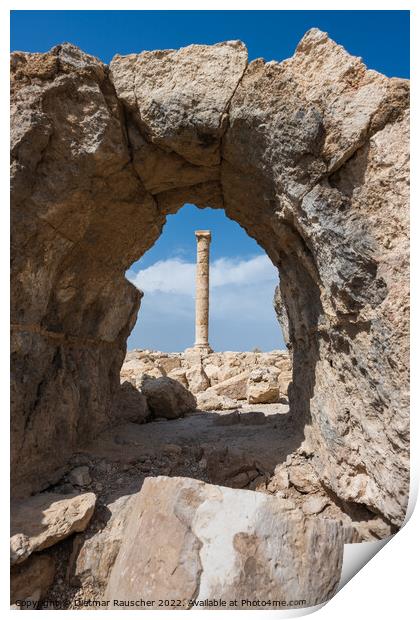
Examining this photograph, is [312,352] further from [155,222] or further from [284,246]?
[155,222]

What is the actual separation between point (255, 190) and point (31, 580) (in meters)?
3.95

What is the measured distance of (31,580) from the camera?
10.1 ft

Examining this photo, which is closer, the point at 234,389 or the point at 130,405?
the point at 130,405

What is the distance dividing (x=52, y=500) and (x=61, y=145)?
→ 3.06 m

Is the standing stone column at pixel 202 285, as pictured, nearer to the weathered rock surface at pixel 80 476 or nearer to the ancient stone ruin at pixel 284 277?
the ancient stone ruin at pixel 284 277

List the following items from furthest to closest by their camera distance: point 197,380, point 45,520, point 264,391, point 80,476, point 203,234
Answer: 1. point 203,234
2. point 197,380
3. point 264,391
4. point 80,476
5. point 45,520

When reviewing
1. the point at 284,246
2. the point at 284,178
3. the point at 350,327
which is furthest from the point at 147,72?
the point at 350,327

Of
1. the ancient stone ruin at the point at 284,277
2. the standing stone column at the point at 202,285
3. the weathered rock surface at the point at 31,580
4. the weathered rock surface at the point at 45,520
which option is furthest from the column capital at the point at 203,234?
the weathered rock surface at the point at 31,580

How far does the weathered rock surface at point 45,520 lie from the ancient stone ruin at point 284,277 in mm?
16

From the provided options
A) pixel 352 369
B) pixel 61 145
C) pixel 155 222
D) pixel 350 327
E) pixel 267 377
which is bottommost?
pixel 267 377

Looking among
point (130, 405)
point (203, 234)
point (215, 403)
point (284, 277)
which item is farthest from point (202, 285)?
point (284, 277)

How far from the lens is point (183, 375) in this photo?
10.5 m

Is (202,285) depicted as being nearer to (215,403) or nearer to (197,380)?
(197,380)

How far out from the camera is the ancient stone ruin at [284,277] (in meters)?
2.98
